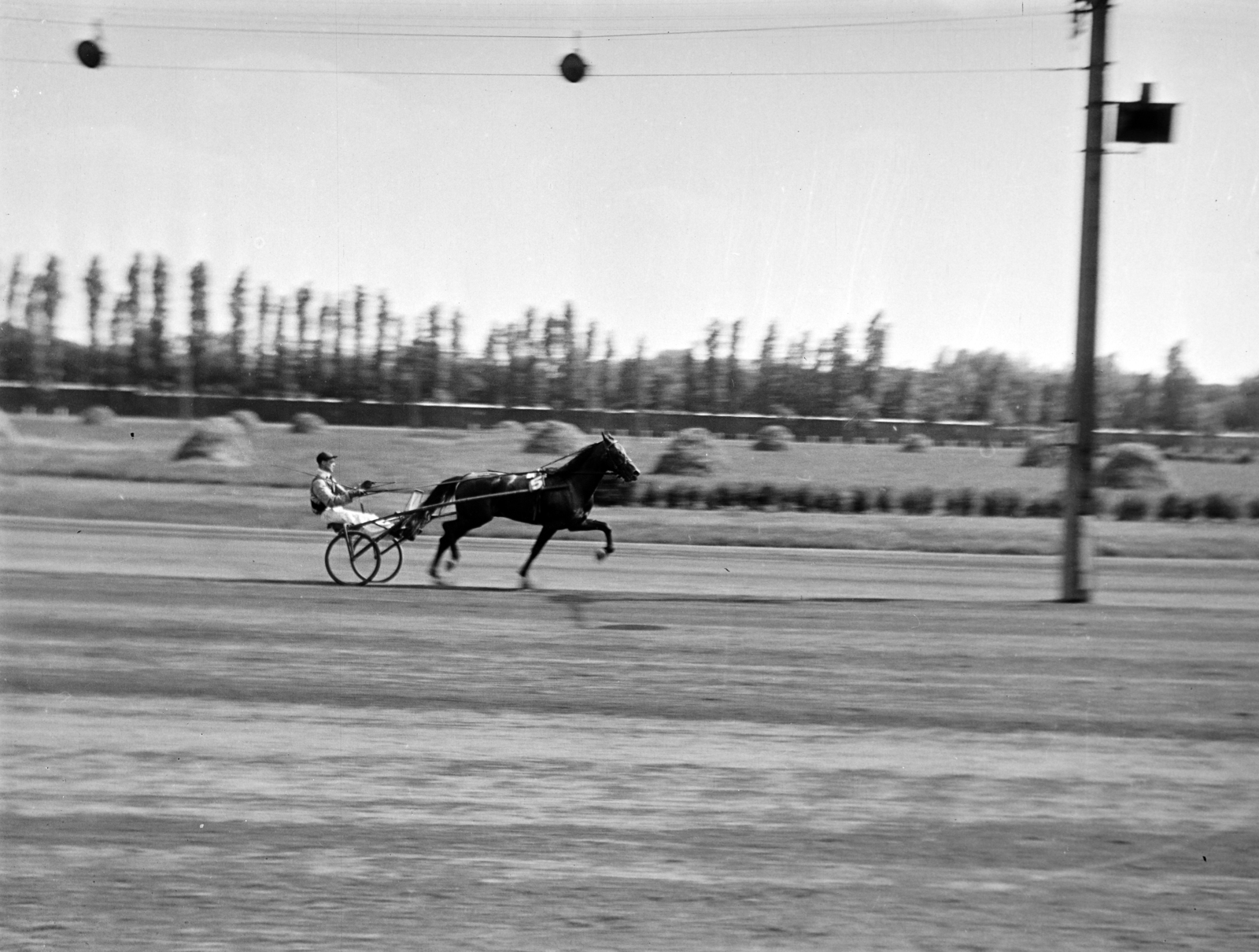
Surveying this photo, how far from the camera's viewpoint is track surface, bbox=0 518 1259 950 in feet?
15.5

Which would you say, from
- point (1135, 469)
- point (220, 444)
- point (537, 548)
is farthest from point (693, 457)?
point (1135, 469)

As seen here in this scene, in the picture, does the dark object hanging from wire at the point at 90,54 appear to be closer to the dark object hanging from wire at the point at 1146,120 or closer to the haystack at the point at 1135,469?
the dark object hanging from wire at the point at 1146,120

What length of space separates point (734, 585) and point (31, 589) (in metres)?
7.95

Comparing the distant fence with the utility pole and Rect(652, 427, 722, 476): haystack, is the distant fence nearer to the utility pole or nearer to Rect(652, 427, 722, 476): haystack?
Rect(652, 427, 722, 476): haystack

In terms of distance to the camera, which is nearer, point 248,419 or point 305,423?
point 305,423

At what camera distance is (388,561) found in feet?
52.1

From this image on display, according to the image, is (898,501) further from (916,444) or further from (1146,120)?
(1146,120)

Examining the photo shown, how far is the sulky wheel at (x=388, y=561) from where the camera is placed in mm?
15344

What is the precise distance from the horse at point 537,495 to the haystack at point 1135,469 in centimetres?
1724

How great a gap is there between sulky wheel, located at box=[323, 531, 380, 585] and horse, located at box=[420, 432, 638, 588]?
0.83m

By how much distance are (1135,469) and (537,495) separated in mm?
18539

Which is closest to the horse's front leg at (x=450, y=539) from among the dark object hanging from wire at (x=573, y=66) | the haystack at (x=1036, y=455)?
the dark object hanging from wire at (x=573, y=66)

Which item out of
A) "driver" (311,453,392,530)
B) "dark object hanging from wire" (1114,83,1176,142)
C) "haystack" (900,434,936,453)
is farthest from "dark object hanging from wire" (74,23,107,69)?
"haystack" (900,434,936,453)

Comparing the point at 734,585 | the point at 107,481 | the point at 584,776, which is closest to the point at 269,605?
the point at 734,585
